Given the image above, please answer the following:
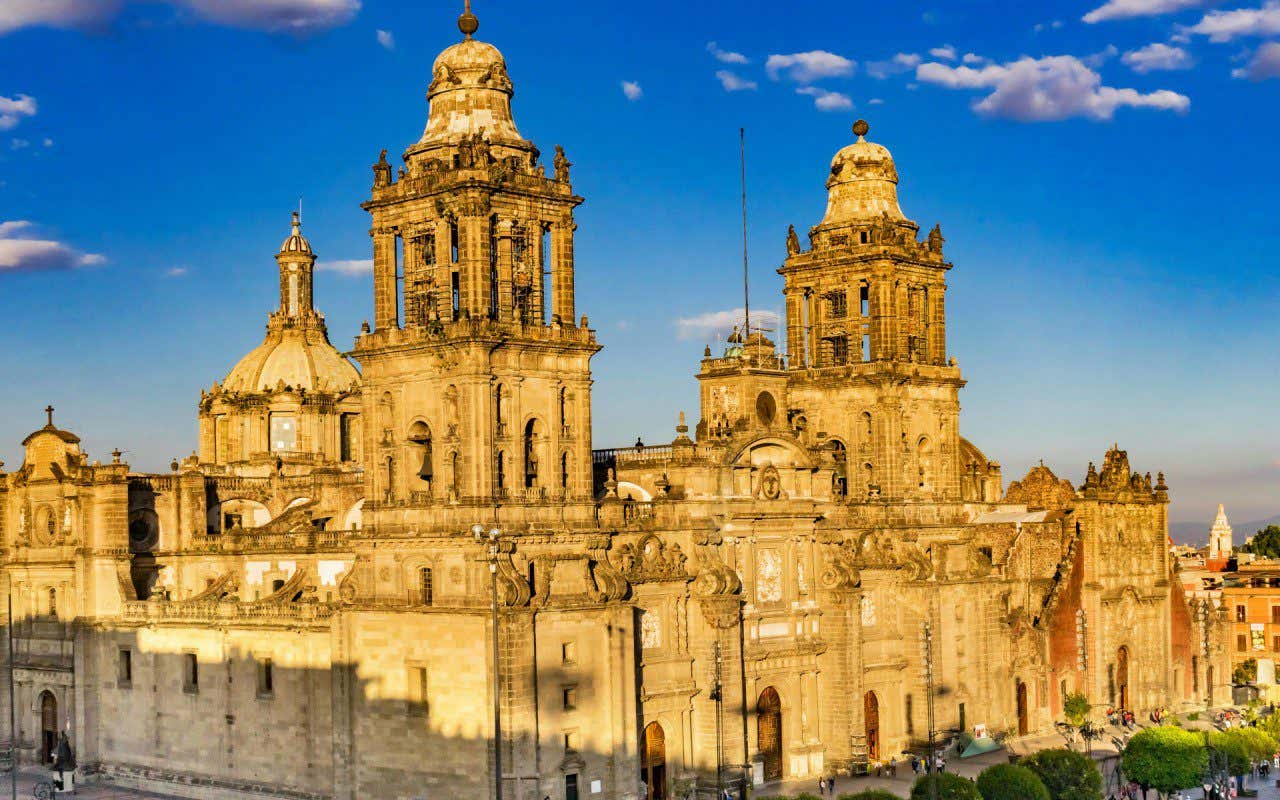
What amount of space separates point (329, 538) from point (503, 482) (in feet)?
45.0

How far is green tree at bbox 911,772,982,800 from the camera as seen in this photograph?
64.2 metres

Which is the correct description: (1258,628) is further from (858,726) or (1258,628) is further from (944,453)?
(858,726)

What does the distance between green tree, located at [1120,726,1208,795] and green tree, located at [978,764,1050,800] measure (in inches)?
328

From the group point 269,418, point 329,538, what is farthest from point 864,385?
point 269,418

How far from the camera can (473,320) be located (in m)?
66.4

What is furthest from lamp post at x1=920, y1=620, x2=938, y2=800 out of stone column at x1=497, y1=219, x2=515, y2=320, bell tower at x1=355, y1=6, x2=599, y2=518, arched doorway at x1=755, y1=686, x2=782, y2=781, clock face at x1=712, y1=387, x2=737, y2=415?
stone column at x1=497, y1=219, x2=515, y2=320

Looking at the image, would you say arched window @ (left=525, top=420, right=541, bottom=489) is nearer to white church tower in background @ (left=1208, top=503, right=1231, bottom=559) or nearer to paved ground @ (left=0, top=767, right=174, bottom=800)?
paved ground @ (left=0, top=767, right=174, bottom=800)

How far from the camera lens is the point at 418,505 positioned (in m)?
67.4

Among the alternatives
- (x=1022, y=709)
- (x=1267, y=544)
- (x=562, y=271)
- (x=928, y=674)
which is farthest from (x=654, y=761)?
(x=1267, y=544)

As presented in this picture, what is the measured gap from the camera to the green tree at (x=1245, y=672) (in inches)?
4584

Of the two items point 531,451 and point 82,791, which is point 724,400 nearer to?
point 531,451

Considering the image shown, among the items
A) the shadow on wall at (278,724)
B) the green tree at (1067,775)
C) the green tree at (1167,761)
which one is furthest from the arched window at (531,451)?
the green tree at (1167,761)

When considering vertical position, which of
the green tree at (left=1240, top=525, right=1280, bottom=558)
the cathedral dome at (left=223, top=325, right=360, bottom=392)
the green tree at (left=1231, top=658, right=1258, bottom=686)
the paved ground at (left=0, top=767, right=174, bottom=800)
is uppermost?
the cathedral dome at (left=223, top=325, right=360, bottom=392)

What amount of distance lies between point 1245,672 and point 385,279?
72.1 meters
